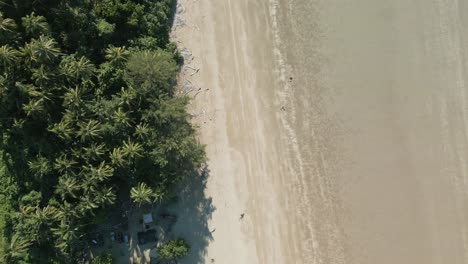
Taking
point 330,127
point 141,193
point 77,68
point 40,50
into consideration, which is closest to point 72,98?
point 77,68

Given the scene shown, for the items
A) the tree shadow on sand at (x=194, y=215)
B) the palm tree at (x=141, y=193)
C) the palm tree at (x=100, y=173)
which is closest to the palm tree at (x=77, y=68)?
the palm tree at (x=100, y=173)

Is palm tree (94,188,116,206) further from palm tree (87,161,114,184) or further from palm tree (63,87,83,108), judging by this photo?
palm tree (63,87,83,108)

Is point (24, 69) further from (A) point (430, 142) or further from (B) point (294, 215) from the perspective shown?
(A) point (430, 142)

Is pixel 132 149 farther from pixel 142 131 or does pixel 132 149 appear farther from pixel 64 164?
pixel 64 164

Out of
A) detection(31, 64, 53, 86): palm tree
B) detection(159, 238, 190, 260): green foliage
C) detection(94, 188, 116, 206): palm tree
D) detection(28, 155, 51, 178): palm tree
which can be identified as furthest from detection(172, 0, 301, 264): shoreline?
detection(28, 155, 51, 178): palm tree

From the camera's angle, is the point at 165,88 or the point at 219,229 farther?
the point at 219,229

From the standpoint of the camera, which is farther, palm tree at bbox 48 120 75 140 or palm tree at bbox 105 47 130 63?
palm tree at bbox 105 47 130 63

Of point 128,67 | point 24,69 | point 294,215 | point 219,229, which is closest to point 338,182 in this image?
point 294,215
